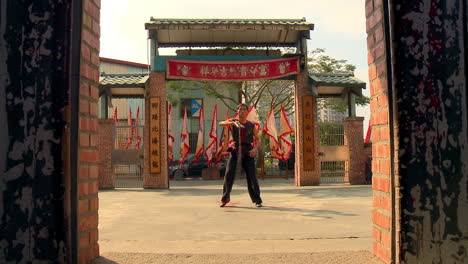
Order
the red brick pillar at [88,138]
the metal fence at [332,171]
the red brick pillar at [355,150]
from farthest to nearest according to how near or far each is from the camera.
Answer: the metal fence at [332,171], the red brick pillar at [355,150], the red brick pillar at [88,138]

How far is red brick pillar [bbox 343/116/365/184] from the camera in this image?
12.1m

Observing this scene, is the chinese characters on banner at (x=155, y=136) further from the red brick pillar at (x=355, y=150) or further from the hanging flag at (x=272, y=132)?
the red brick pillar at (x=355, y=150)

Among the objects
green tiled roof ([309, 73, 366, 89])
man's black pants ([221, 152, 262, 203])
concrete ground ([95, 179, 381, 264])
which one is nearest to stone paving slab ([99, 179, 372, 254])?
concrete ground ([95, 179, 381, 264])

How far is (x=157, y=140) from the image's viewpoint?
38.1 ft

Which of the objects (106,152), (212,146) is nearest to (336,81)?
(212,146)

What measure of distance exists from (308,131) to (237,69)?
119 inches

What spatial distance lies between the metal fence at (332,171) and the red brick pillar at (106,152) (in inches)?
272

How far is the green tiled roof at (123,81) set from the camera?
37.7 feet

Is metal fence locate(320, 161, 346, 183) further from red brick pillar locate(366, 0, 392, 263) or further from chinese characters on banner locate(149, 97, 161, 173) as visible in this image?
red brick pillar locate(366, 0, 392, 263)

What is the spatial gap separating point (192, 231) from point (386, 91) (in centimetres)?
265

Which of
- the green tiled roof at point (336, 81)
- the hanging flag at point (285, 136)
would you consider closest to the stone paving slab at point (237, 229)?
the green tiled roof at point (336, 81)

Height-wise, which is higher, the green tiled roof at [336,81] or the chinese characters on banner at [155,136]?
the green tiled roof at [336,81]

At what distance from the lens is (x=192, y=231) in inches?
164

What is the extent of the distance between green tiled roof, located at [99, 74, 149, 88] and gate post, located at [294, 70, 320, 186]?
493 centimetres
